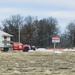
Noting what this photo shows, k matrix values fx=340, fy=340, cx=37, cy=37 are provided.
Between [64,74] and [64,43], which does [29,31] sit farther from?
[64,74]

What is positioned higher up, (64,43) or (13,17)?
(13,17)

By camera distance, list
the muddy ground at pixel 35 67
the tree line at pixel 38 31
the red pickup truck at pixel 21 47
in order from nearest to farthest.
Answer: the muddy ground at pixel 35 67 < the red pickup truck at pixel 21 47 < the tree line at pixel 38 31

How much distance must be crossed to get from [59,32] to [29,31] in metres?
12.7

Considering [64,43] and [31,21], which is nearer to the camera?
[64,43]

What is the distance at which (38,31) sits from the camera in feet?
418

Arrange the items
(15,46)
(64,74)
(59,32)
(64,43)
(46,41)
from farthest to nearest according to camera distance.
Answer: (59,32) → (46,41) → (64,43) → (15,46) → (64,74)

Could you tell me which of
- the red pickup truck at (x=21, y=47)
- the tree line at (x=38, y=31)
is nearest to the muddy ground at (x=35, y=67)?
the red pickup truck at (x=21, y=47)

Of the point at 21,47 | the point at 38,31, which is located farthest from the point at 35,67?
the point at 38,31

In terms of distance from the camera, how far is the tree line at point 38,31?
121562mm

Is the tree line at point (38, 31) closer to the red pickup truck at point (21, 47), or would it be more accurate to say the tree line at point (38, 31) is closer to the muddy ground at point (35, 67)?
the red pickup truck at point (21, 47)

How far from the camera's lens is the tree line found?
121562 mm

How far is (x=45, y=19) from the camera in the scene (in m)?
136

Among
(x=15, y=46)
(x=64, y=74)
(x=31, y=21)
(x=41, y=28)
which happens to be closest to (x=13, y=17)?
(x=31, y=21)

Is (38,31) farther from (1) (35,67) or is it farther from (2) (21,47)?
(1) (35,67)
